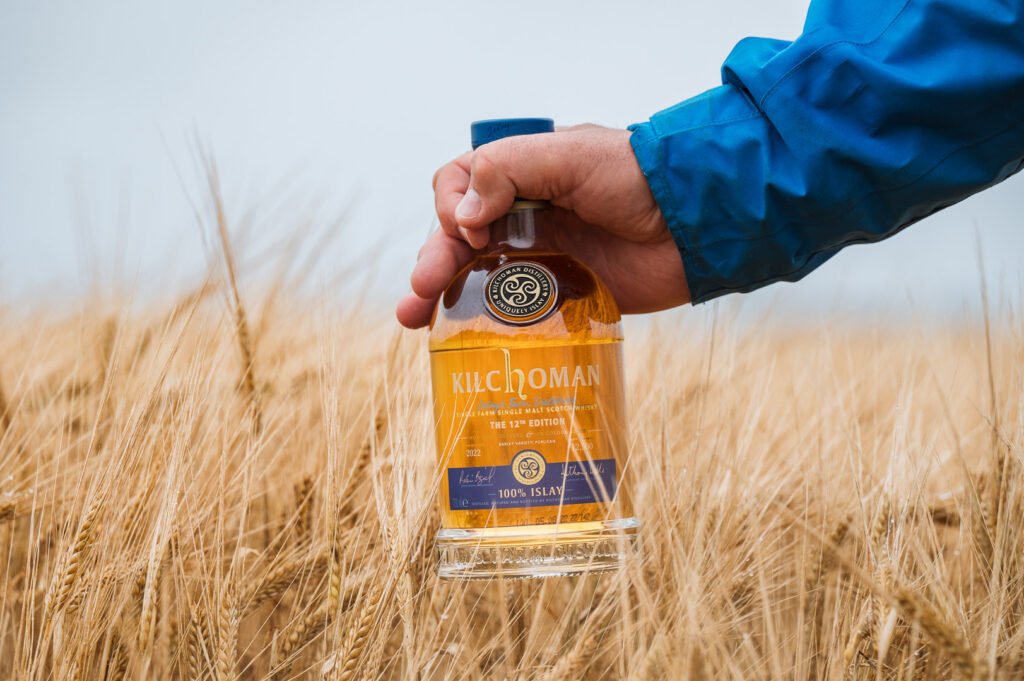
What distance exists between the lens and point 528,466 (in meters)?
1.49

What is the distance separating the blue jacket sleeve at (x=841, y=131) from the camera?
153 cm

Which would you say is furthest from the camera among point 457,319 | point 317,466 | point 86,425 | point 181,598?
point 86,425

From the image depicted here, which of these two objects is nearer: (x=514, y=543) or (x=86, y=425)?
(x=514, y=543)

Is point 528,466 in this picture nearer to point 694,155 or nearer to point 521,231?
point 521,231

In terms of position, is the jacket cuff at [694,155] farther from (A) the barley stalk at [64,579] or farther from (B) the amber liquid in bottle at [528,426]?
(A) the barley stalk at [64,579]

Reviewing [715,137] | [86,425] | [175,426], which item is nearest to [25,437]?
[86,425]

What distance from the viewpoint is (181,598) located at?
149cm

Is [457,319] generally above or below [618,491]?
above

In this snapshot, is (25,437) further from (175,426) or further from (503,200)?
(503,200)

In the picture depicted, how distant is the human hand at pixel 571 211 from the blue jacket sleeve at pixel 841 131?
0.07m

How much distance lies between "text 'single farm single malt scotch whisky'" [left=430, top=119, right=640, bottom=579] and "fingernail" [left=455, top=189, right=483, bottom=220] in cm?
10

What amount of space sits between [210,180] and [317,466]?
67cm

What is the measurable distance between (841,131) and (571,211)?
1.87 feet

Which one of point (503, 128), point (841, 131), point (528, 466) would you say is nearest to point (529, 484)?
point (528, 466)
